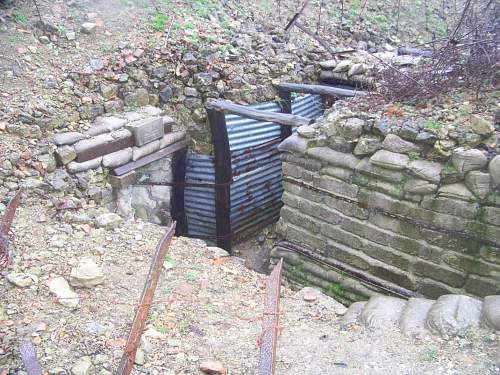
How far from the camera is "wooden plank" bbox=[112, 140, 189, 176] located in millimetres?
4641

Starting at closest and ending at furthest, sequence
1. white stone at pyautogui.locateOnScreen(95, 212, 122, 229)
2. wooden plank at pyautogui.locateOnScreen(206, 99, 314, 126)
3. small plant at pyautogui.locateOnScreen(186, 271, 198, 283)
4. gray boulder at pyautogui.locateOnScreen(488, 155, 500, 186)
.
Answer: gray boulder at pyautogui.locateOnScreen(488, 155, 500, 186) < small plant at pyautogui.locateOnScreen(186, 271, 198, 283) < white stone at pyautogui.locateOnScreen(95, 212, 122, 229) < wooden plank at pyautogui.locateOnScreen(206, 99, 314, 126)

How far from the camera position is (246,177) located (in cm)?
562

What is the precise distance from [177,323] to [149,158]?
2.47m

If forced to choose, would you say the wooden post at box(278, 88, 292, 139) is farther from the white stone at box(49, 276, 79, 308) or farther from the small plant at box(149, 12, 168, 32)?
the white stone at box(49, 276, 79, 308)

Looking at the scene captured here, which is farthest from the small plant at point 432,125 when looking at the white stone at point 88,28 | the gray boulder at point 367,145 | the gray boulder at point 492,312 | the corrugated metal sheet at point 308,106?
the white stone at point 88,28

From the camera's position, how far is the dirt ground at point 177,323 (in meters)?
2.56

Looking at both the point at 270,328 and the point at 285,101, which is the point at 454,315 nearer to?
the point at 270,328

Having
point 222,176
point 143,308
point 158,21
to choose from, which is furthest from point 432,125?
point 158,21

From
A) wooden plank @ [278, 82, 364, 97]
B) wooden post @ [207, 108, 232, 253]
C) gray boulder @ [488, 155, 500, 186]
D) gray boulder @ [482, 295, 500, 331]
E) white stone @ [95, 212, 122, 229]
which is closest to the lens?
gray boulder @ [482, 295, 500, 331]

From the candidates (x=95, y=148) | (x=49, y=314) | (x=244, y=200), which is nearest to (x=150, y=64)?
(x=95, y=148)

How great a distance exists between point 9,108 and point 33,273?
6.47 feet

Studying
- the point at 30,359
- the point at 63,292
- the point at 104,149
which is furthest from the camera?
the point at 104,149

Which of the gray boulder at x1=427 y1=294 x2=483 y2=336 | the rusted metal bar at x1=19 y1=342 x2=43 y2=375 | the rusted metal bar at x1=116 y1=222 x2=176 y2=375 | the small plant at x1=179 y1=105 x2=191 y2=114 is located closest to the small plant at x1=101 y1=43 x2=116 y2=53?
the small plant at x1=179 y1=105 x2=191 y2=114

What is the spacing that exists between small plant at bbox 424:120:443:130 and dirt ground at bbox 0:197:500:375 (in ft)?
4.71
